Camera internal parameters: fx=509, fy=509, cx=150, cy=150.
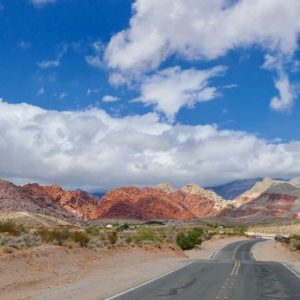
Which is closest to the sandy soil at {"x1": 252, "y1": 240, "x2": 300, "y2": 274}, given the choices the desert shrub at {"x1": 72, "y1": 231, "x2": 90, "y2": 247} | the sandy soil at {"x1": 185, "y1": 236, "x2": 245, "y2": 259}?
the sandy soil at {"x1": 185, "y1": 236, "x2": 245, "y2": 259}

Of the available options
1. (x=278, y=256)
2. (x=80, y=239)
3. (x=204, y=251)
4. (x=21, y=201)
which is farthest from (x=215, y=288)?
(x=21, y=201)

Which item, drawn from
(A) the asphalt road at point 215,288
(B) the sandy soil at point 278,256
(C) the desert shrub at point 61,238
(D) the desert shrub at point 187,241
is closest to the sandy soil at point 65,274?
(A) the asphalt road at point 215,288

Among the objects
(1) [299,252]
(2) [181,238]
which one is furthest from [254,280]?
(2) [181,238]

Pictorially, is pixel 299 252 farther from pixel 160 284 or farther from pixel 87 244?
pixel 160 284

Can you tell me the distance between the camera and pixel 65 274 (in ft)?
85.5

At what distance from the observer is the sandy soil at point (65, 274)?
1905cm

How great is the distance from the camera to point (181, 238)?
250 ft

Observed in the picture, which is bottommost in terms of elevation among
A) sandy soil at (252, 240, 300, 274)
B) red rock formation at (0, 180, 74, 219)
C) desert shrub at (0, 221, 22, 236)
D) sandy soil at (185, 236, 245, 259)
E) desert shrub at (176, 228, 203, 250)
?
sandy soil at (252, 240, 300, 274)

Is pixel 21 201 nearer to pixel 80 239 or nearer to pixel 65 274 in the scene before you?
pixel 80 239

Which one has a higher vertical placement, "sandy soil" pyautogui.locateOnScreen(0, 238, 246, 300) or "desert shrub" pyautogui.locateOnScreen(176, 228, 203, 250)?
"desert shrub" pyautogui.locateOnScreen(176, 228, 203, 250)

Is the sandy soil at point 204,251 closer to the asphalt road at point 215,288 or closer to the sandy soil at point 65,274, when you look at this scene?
the sandy soil at point 65,274

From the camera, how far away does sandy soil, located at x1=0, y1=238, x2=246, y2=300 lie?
19047 millimetres

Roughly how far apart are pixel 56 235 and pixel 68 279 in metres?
13.3

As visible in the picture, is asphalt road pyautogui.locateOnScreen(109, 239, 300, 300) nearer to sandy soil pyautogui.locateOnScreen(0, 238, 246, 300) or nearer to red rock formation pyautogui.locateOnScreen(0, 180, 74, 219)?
sandy soil pyautogui.locateOnScreen(0, 238, 246, 300)
